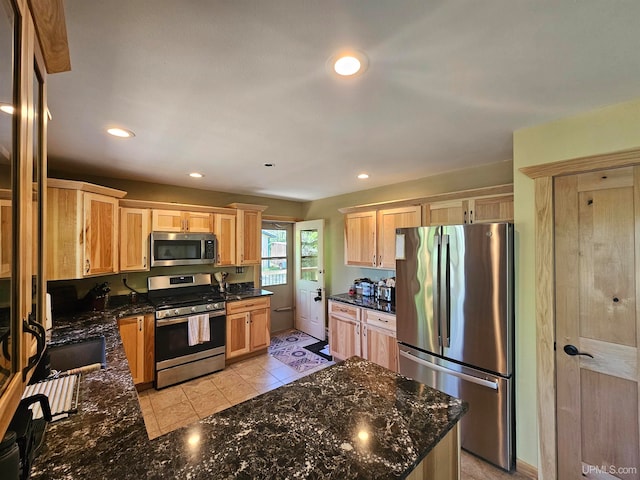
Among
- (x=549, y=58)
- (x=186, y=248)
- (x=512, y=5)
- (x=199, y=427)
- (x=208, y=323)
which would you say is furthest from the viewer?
(x=186, y=248)

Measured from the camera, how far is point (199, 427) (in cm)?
102

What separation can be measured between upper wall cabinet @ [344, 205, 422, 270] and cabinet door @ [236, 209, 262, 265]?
4.51ft

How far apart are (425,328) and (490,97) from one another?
1.81 metres

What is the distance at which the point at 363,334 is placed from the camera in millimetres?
3334

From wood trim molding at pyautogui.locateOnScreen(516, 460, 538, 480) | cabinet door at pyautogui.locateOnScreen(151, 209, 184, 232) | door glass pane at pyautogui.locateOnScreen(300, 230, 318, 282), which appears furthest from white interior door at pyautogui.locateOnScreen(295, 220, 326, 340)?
wood trim molding at pyautogui.locateOnScreen(516, 460, 538, 480)

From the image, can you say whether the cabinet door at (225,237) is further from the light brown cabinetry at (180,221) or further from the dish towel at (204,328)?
the dish towel at (204,328)

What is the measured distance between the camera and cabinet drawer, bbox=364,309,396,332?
118 inches

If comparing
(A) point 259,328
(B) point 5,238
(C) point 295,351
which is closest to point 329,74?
(B) point 5,238

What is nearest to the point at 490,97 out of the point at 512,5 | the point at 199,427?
the point at 512,5

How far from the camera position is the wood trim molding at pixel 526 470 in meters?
1.87

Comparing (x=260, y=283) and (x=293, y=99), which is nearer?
(x=293, y=99)

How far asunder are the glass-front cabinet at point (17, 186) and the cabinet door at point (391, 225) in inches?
120

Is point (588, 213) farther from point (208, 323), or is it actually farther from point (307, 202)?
point (307, 202)

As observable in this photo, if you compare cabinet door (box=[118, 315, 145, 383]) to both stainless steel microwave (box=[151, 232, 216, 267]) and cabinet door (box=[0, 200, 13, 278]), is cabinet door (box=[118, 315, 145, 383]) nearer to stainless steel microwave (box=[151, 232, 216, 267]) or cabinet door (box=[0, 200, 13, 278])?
stainless steel microwave (box=[151, 232, 216, 267])
